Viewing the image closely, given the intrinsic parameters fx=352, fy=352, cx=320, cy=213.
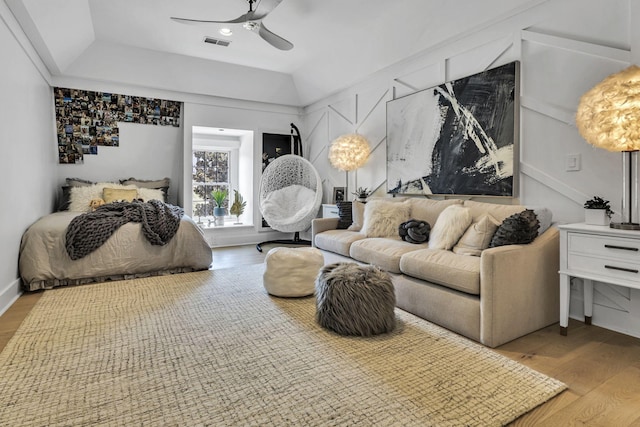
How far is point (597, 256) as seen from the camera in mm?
2084

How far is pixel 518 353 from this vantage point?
204cm

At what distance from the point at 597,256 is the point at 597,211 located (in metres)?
0.33

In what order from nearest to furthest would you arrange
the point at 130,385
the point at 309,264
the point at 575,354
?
the point at 130,385
the point at 575,354
the point at 309,264

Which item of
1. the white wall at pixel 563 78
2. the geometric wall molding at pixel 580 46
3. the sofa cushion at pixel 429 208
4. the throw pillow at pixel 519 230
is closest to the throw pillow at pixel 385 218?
the sofa cushion at pixel 429 208

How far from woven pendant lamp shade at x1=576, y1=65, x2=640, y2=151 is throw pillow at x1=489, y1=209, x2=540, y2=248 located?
596 millimetres

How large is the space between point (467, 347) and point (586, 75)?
6.77 ft

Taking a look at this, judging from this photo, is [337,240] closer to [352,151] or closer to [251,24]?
[352,151]

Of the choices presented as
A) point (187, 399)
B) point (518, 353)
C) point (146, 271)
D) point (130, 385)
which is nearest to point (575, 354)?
point (518, 353)

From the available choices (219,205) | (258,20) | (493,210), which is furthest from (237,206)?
(493,210)

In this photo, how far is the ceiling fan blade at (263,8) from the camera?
9.59 feet

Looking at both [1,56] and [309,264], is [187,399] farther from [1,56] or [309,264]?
[1,56]

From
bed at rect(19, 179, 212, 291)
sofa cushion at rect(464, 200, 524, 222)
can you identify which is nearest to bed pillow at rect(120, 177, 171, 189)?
bed at rect(19, 179, 212, 291)

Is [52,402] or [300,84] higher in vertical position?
[300,84]

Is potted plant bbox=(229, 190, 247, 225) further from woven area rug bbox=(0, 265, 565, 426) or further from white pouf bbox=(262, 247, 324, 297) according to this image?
woven area rug bbox=(0, 265, 565, 426)
